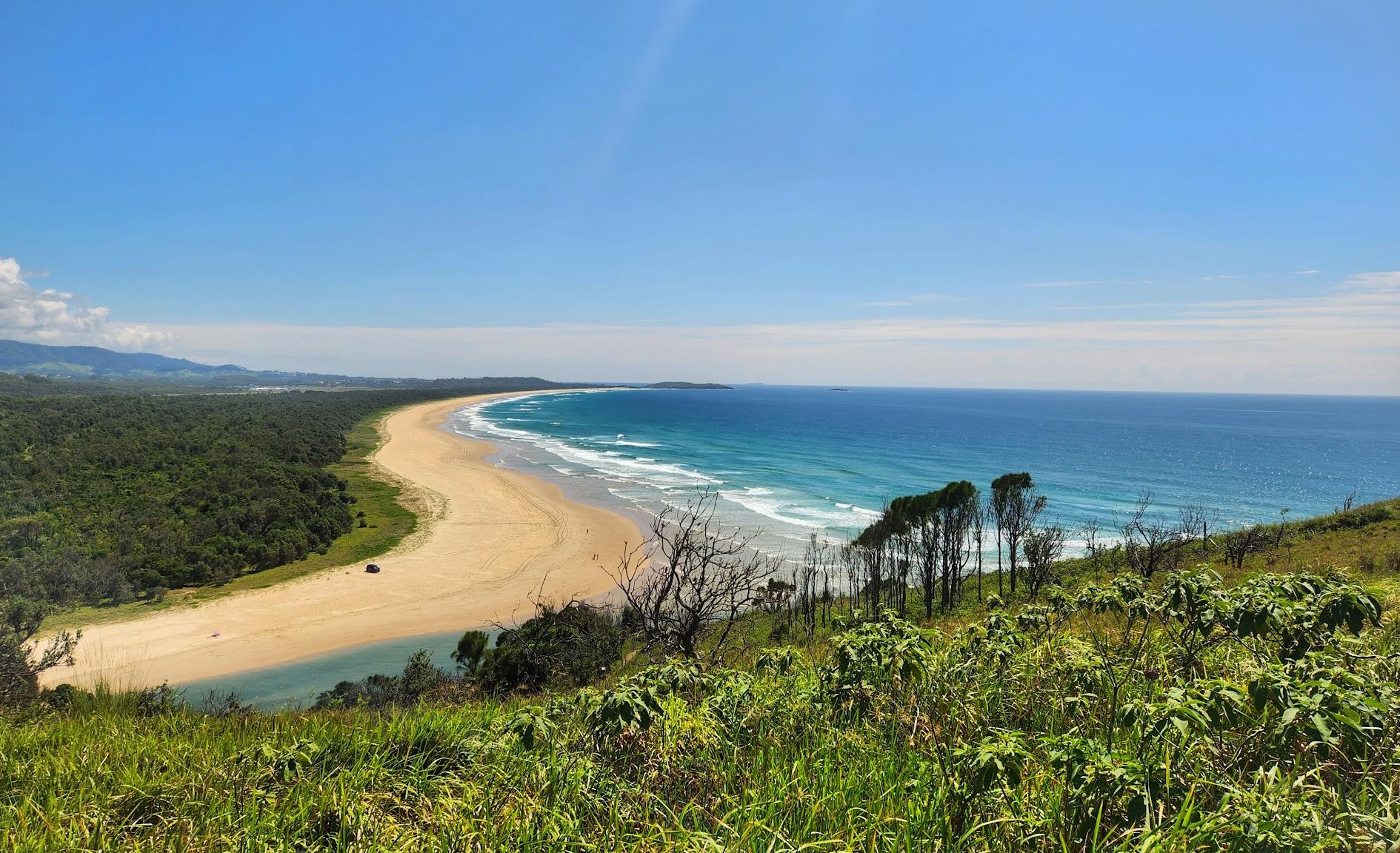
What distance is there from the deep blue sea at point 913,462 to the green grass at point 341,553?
1580 cm

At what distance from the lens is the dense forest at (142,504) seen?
92.0ft

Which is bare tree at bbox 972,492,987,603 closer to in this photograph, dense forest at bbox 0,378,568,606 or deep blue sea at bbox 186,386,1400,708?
deep blue sea at bbox 186,386,1400,708

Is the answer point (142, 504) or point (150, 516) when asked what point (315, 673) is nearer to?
point (150, 516)

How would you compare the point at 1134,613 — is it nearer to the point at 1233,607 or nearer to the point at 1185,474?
the point at 1233,607

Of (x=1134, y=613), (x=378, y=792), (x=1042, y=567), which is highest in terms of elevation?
(x=1134, y=613)

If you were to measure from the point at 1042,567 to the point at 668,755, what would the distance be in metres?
25.0

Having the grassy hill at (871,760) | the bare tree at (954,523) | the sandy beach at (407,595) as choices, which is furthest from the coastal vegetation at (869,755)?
the bare tree at (954,523)

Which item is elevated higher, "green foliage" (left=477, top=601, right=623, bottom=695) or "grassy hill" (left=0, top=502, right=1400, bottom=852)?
"grassy hill" (left=0, top=502, right=1400, bottom=852)

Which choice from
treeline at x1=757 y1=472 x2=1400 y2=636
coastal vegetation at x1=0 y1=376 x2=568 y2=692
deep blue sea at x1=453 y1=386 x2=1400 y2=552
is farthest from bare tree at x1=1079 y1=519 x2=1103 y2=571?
coastal vegetation at x1=0 y1=376 x2=568 y2=692

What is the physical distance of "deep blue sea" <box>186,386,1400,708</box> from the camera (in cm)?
4262

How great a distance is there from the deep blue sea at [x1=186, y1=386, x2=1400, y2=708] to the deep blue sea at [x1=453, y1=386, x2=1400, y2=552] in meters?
0.34

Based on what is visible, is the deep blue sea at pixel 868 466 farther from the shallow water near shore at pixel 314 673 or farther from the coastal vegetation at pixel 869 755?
the coastal vegetation at pixel 869 755

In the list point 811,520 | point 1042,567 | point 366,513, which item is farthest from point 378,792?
point 366,513

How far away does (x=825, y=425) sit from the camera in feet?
432
